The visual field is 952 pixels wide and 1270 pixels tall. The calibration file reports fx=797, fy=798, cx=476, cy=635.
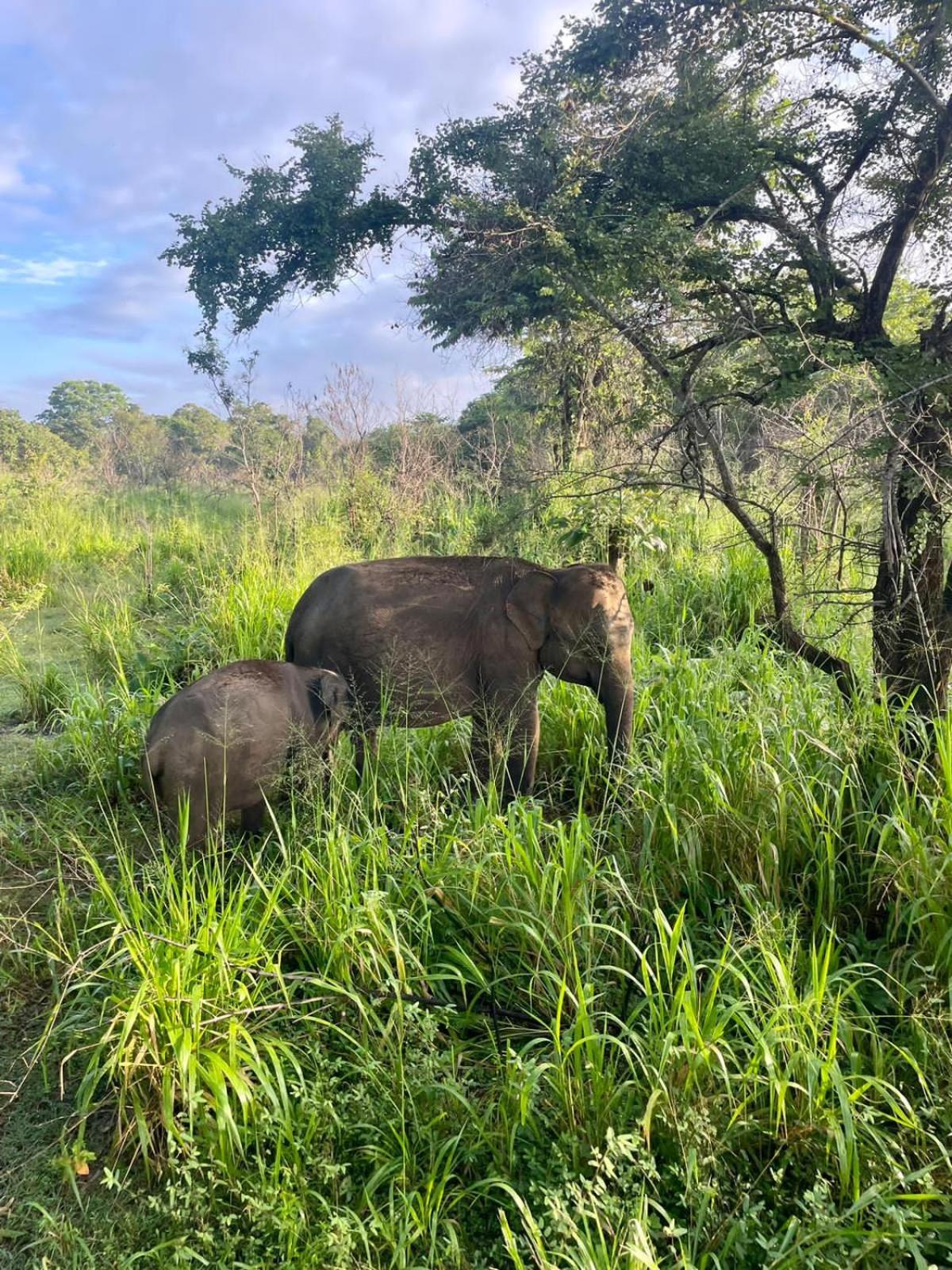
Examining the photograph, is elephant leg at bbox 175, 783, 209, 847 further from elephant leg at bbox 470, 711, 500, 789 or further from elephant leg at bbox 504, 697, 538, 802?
elephant leg at bbox 504, 697, 538, 802

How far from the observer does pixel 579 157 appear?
156 inches

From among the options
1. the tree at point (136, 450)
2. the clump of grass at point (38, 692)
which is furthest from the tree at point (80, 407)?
the clump of grass at point (38, 692)

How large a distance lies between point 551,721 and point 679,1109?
2.37 metres

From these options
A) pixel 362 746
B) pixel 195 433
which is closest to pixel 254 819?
pixel 362 746

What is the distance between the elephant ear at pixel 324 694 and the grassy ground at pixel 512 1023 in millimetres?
246

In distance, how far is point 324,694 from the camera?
3.26 metres

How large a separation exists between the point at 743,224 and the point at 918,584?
2.34 metres

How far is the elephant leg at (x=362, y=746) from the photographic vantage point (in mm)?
3616

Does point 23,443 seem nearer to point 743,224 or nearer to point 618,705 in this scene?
point 743,224

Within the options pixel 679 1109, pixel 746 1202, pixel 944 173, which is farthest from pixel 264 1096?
pixel 944 173

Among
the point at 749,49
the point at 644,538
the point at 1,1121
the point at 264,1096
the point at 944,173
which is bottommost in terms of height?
the point at 1,1121

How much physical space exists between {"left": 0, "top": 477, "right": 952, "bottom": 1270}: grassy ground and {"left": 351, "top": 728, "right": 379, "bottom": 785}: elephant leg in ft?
0.39

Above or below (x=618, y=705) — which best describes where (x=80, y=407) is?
above

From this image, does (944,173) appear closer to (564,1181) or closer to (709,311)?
(709,311)
